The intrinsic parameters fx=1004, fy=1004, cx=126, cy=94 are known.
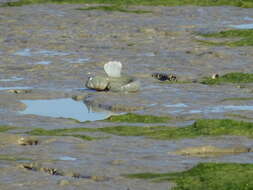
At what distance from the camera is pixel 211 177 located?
9688 millimetres

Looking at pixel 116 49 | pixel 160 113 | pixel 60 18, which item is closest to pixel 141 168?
pixel 160 113

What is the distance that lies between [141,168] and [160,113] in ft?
10.5

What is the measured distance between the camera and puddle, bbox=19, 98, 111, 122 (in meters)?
13.1

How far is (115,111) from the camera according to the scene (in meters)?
13.5

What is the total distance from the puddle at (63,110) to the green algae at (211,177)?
10.5 ft

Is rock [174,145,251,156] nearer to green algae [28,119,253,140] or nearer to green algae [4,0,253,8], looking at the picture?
green algae [28,119,253,140]

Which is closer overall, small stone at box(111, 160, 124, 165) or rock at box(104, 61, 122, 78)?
small stone at box(111, 160, 124, 165)

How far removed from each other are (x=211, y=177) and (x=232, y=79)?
21.4 ft

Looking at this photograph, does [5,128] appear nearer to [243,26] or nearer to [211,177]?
[211,177]

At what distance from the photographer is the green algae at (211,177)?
30.7 feet

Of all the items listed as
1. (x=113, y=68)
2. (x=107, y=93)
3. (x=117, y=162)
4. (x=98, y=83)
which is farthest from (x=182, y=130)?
(x=113, y=68)

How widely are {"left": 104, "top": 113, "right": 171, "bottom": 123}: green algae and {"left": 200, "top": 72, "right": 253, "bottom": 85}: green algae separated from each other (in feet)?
10.2

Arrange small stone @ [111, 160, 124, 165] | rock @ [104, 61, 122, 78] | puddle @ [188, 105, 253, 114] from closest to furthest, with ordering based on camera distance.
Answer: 1. small stone @ [111, 160, 124, 165]
2. puddle @ [188, 105, 253, 114]
3. rock @ [104, 61, 122, 78]

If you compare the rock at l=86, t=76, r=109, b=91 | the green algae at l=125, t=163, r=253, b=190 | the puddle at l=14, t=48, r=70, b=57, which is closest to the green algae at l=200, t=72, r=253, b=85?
the rock at l=86, t=76, r=109, b=91
